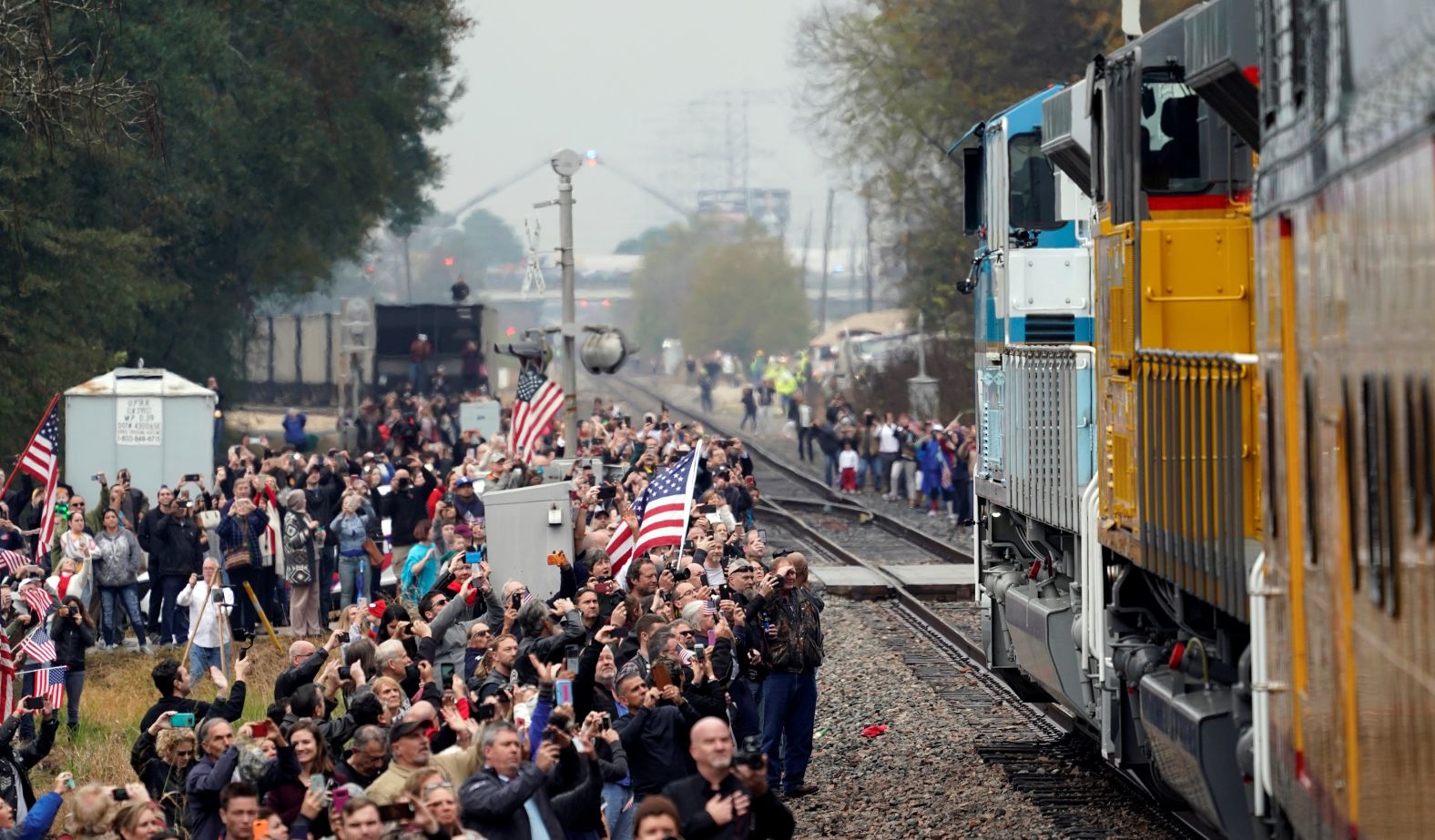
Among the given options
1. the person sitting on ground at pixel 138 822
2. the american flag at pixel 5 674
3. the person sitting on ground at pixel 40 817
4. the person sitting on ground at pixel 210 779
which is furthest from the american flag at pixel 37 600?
the person sitting on ground at pixel 138 822

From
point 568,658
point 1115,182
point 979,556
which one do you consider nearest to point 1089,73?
point 1115,182

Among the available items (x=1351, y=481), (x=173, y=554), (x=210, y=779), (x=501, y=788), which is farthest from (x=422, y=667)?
(x=173, y=554)

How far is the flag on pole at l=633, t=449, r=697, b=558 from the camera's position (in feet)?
52.7

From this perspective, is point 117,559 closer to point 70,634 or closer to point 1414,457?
point 70,634

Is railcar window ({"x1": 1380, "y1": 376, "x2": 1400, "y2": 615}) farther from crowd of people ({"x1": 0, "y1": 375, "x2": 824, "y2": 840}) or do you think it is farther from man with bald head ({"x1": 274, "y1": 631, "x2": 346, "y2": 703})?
man with bald head ({"x1": 274, "y1": 631, "x2": 346, "y2": 703})

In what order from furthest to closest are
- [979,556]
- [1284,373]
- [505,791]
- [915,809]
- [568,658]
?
[979,556] < [915,809] < [568,658] < [505,791] < [1284,373]

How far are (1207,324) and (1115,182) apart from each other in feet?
3.60

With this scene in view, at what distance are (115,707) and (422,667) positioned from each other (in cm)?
728

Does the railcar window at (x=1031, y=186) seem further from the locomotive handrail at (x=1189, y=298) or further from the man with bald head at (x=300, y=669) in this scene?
the man with bald head at (x=300, y=669)

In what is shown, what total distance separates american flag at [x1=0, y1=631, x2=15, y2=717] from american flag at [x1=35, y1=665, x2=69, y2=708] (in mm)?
248

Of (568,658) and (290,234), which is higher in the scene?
(290,234)

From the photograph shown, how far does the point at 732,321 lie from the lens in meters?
124

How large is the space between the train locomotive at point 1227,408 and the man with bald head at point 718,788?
75.0 inches

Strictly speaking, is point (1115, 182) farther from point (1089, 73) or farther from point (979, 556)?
point (979, 556)
